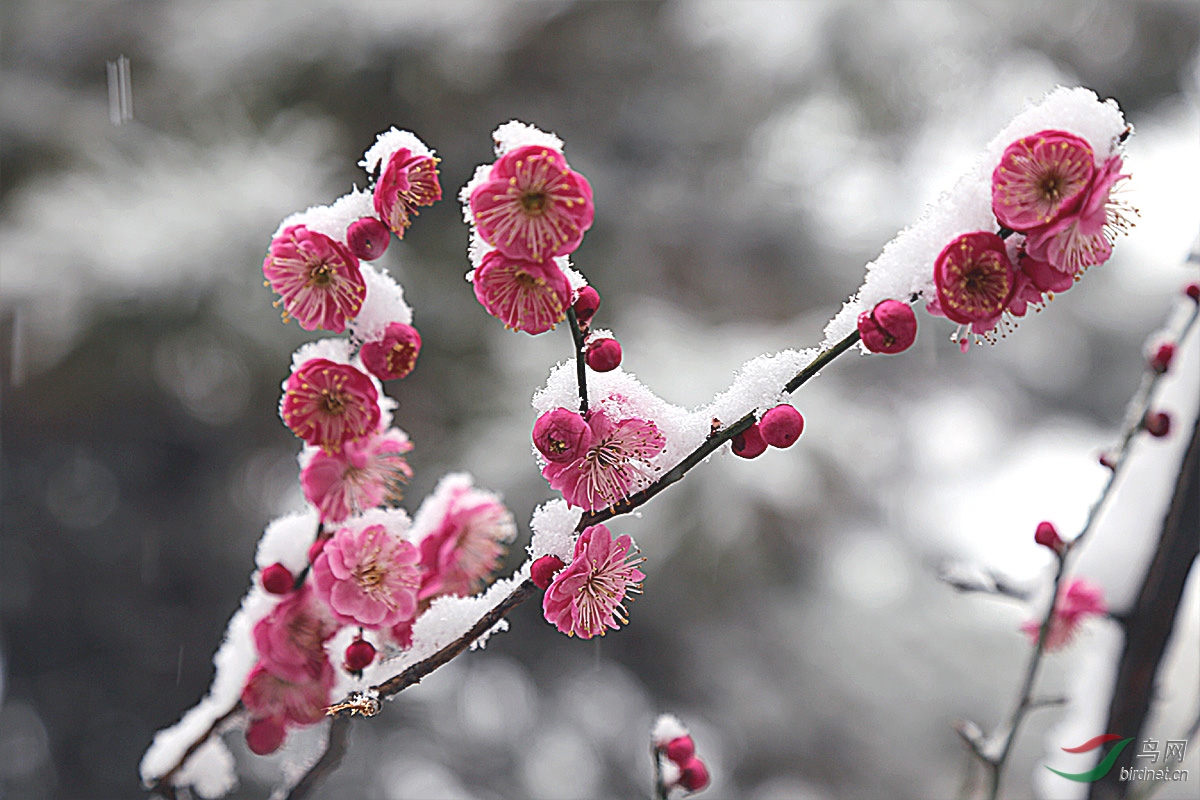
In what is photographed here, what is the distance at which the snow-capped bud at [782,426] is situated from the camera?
0.82ft

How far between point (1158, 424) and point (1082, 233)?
0.28m

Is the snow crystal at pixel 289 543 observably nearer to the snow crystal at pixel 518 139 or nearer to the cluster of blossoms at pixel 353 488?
the cluster of blossoms at pixel 353 488

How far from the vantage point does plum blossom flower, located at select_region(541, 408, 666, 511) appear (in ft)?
0.85

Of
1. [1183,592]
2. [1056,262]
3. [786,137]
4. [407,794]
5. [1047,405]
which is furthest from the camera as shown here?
[1047,405]

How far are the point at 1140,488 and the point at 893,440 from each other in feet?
3.57

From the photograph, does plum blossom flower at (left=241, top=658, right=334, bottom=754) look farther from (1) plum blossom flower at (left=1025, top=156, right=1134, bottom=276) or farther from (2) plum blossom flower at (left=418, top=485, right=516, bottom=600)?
(1) plum blossom flower at (left=1025, top=156, right=1134, bottom=276)

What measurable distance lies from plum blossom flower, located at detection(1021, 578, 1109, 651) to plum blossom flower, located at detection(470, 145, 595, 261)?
45 centimetres

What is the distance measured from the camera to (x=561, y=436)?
0.25 meters

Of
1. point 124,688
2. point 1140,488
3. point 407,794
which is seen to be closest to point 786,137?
point 1140,488

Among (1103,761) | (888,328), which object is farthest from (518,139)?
(1103,761)

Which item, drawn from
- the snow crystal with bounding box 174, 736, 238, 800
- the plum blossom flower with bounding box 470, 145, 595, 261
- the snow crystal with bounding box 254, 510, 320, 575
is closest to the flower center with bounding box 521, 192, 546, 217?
the plum blossom flower with bounding box 470, 145, 595, 261

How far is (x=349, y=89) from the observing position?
141cm

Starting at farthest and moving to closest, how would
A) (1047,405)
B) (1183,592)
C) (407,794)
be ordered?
(1047,405)
(407,794)
(1183,592)

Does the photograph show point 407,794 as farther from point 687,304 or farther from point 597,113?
point 597,113
